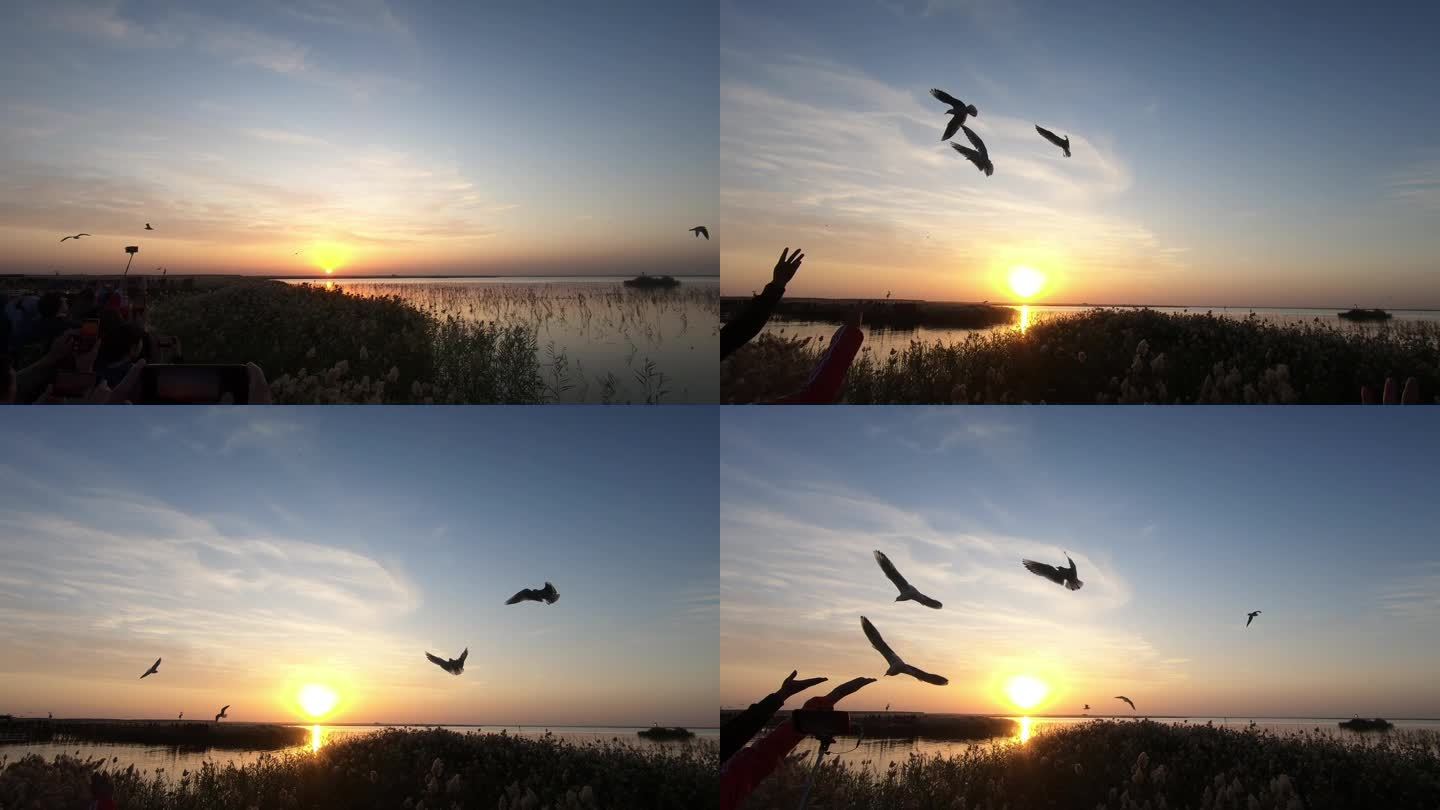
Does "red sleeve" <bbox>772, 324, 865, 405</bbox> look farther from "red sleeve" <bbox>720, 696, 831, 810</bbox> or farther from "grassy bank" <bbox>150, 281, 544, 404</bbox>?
"grassy bank" <bbox>150, 281, 544, 404</bbox>

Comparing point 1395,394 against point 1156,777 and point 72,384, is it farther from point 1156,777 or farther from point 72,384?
point 72,384

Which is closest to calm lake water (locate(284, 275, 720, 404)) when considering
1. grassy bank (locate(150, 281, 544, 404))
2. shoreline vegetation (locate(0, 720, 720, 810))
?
grassy bank (locate(150, 281, 544, 404))

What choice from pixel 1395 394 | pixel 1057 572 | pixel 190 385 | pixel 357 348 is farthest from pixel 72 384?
pixel 1395 394

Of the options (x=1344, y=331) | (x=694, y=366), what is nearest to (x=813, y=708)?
(x=694, y=366)

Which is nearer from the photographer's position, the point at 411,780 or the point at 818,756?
the point at 818,756

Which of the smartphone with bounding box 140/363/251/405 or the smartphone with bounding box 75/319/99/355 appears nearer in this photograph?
the smartphone with bounding box 140/363/251/405

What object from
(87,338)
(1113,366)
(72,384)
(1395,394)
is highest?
(87,338)

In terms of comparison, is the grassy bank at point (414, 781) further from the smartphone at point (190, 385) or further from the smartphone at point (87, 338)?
the smartphone at point (87, 338)
